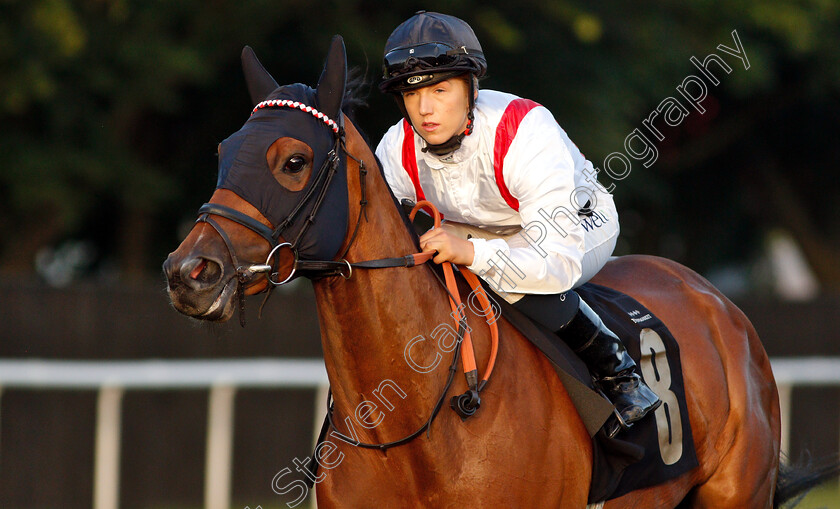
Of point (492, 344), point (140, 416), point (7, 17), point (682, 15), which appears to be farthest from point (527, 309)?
point (682, 15)

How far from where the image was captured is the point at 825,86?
1345 centimetres

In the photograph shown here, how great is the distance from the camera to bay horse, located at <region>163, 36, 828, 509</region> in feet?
9.36

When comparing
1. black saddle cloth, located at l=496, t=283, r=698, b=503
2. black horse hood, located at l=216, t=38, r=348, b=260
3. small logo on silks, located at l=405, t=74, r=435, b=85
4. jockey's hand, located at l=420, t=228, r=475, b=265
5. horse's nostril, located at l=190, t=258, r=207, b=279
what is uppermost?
small logo on silks, located at l=405, t=74, r=435, b=85

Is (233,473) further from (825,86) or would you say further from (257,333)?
(825,86)

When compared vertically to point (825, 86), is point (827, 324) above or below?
below

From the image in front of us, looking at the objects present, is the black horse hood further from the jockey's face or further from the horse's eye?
the jockey's face

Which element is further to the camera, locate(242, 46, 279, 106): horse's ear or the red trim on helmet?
the red trim on helmet

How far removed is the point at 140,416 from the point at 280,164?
4951mm

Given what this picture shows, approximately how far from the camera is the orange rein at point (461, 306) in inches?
127

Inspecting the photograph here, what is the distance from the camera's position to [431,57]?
11.2ft

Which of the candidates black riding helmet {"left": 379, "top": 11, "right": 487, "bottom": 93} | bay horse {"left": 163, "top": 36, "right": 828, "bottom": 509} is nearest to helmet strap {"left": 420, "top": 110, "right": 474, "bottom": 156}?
black riding helmet {"left": 379, "top": 11, "right": 487, "bottom": 93}

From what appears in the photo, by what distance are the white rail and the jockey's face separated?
14.7ft

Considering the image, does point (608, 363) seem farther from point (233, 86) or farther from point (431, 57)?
point (233, 86)

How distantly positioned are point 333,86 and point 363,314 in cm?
70
